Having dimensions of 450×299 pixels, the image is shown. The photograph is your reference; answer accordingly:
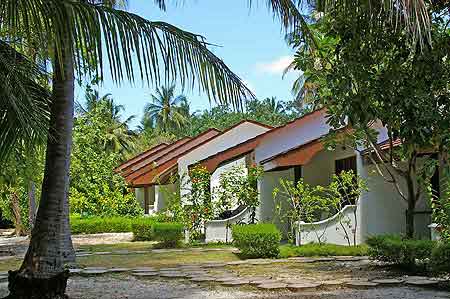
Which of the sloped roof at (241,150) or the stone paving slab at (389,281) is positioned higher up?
the sloped roof at (241,150)

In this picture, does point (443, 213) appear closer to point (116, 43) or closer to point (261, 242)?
point (261, 242)

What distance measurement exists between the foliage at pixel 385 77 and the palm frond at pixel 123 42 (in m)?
2.55

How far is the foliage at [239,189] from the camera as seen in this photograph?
17.8m

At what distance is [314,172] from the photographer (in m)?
18.8

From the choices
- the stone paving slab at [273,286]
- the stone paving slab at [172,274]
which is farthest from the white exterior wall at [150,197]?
the stone paving slab at [273,286]

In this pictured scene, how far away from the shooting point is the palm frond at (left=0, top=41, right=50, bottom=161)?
5613mm


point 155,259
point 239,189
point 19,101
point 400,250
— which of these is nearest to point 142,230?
point 239,189

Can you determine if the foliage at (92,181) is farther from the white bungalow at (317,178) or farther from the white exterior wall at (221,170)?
the white bungalow at (317,178)

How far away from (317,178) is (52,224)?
12572mm

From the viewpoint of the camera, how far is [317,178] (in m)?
18.8

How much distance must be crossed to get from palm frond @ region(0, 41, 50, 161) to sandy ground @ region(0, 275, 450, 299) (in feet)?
10.2

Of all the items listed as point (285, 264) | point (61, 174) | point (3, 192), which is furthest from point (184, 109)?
point (61, 174)

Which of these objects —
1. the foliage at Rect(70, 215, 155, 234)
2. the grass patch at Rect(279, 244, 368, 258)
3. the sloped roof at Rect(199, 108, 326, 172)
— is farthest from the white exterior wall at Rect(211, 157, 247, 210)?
the grass patch at Rect(279, 244, 368, 258)

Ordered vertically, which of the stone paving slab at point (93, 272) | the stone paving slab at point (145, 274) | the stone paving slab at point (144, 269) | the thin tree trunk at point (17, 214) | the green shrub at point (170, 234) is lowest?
the stone paving slab at point (145, 274)
